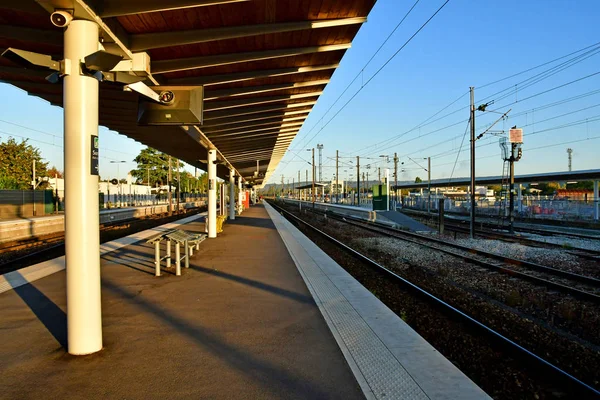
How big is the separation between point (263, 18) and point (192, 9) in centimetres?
108

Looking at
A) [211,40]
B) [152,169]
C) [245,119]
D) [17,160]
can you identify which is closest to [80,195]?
[211,40]

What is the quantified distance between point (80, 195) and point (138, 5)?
223 cm

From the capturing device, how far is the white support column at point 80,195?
397cm

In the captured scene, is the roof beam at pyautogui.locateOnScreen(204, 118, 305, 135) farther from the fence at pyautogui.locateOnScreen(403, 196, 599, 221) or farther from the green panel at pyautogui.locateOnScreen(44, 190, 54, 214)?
the green panel at pyautogui.locateOnScreen(44, 190, 54, 214)

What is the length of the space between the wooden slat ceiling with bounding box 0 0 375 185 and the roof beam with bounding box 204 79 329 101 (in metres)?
0.02

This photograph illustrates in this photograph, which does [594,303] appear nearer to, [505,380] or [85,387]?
[505,380]

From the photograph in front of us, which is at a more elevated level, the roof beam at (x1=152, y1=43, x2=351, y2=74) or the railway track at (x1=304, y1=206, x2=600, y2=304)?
the roof beam at (x1=152, y1=43, x2=351, y2=74)

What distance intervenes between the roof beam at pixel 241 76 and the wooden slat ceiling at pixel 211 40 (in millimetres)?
20

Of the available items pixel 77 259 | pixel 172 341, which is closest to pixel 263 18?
pixel 77 259

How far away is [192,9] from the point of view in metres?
5.40

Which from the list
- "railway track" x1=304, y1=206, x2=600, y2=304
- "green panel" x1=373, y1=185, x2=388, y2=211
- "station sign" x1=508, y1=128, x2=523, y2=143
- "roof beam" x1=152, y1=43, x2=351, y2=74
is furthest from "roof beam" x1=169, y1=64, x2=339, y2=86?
"green panel" x1=373, y1=185, x2=388, y2=211

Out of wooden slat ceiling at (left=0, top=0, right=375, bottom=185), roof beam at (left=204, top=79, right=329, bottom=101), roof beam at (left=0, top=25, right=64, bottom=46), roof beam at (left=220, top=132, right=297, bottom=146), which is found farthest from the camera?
roof beam at (left=220, top=132, right=297, bottom=146)

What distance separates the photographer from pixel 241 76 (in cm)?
803

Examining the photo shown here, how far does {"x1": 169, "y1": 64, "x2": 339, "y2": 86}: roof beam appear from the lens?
8008mm
